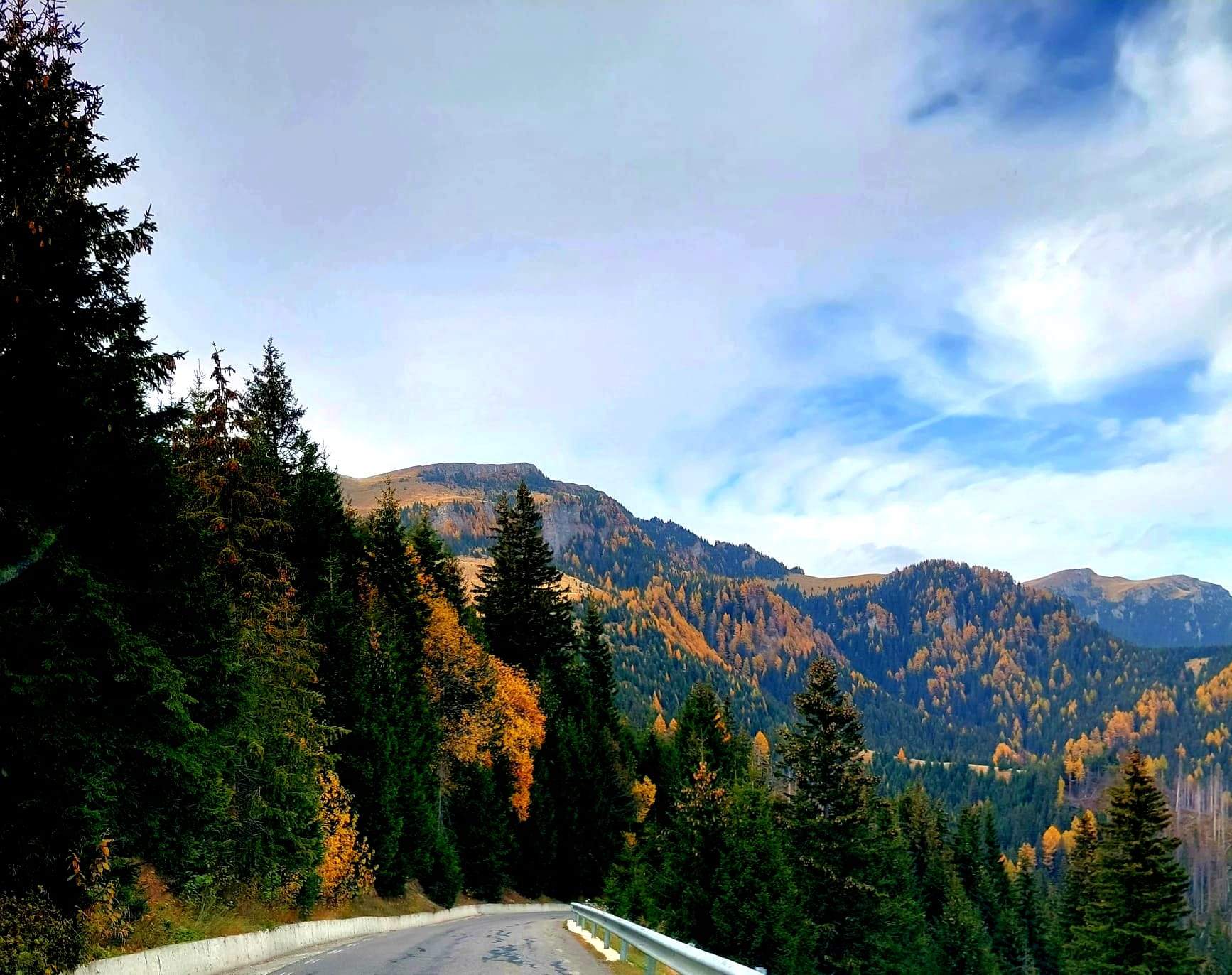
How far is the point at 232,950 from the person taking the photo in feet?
52.0

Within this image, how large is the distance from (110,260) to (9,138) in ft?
6.82

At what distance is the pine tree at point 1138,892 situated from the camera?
4034cm

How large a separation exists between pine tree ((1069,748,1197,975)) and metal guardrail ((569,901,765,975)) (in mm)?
34876

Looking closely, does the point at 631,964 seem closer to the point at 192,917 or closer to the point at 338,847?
the point at 192,917

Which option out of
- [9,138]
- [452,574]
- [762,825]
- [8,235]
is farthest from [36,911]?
[452,574]

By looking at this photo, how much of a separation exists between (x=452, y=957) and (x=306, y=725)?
1438cm

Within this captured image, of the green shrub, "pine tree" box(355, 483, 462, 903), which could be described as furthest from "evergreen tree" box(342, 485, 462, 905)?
the green shrub

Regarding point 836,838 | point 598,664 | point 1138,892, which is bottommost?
point 1138,892

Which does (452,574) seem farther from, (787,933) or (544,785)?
(787,933)

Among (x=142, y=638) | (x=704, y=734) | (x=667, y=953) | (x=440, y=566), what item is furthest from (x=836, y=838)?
(x=142, y=638)

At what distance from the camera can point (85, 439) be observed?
516 inches

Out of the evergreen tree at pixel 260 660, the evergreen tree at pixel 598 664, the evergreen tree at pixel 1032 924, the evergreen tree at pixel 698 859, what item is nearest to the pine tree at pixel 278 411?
the evergreen tree at pixel 260 660

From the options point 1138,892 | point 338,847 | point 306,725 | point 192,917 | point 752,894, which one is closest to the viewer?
point 192,917

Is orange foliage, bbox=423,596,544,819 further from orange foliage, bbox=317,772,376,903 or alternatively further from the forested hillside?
orange foliage, bbox=317,772,376,903
